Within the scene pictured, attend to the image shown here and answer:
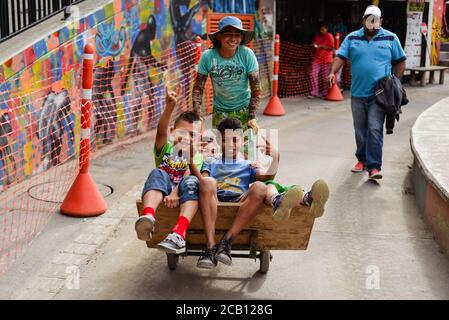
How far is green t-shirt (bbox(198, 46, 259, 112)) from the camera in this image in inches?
233

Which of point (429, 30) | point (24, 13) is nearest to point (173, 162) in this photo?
point (24, 13)

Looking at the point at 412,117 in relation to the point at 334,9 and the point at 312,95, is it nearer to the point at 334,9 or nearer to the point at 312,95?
the point at 312,95

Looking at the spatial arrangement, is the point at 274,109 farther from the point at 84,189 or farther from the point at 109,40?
the point at 84,189

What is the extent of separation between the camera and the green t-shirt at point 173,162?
4.67 metres

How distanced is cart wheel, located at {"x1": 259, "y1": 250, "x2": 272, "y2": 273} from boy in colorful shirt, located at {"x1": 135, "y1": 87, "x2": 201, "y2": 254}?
77cm

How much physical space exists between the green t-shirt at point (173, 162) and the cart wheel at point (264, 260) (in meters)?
0.80

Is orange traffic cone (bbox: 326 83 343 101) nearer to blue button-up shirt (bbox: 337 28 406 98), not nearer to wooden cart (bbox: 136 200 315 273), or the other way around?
blue button-up shirt (bbox: 337 28 406 98)

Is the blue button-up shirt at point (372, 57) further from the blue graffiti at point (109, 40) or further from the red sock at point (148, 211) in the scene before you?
the red sock at point (148, 211)

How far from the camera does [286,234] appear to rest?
4.38m

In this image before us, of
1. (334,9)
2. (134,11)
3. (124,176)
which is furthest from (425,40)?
(124,176)

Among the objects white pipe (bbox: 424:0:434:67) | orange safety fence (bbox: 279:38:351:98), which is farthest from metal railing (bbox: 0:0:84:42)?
white pipe (bbox: 424:0:434:67)

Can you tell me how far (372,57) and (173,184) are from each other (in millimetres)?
3843

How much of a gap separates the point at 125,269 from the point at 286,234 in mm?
1349

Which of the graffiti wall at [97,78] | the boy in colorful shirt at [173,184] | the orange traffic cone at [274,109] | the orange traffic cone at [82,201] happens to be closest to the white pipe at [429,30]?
the orange traffic cone at [274,109]
